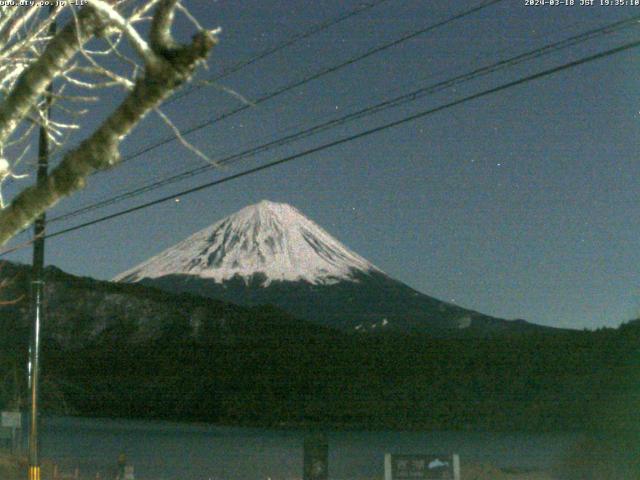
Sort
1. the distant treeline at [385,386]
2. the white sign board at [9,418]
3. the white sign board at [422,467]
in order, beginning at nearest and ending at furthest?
1. the white sign board at [422,467]
2. the white sign board at [9,418]
3. the distant treeline at [385,386]

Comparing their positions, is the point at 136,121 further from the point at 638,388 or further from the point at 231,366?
the point at 231,366

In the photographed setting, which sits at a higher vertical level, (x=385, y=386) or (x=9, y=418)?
(x=385, y=386)

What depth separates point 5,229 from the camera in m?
A: 4.73

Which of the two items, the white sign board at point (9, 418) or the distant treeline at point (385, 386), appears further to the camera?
the distant treeline at point (385, 386)

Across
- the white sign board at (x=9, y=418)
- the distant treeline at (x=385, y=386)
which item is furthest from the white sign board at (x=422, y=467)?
the distant treeline at (x=385, y=386)

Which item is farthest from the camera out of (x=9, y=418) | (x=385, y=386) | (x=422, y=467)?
(x=385, y=386)

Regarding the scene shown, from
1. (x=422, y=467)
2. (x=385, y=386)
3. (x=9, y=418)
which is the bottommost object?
(x=422, y=467)

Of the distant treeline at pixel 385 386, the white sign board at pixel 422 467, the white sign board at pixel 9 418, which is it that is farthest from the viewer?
the distant treeline at pixel 385 386

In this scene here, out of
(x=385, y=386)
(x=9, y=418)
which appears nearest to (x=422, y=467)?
(x=9, y=418)

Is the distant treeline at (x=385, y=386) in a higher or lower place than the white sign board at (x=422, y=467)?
higher

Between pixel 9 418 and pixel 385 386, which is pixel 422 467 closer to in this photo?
pixel 9 418

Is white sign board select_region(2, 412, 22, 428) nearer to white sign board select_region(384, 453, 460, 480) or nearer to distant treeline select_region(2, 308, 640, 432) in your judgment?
white sign board select_region(384, 453, 460, 480)

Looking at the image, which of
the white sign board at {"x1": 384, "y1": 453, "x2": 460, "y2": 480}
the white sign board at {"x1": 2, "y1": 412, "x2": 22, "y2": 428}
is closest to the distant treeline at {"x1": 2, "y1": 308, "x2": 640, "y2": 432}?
the white sign board at {"x1": 2, "y1": 412, "x2": 22, "y2": 428}

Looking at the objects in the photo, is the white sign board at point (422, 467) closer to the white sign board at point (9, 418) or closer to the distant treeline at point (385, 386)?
the white sign board at point (9, 418)
